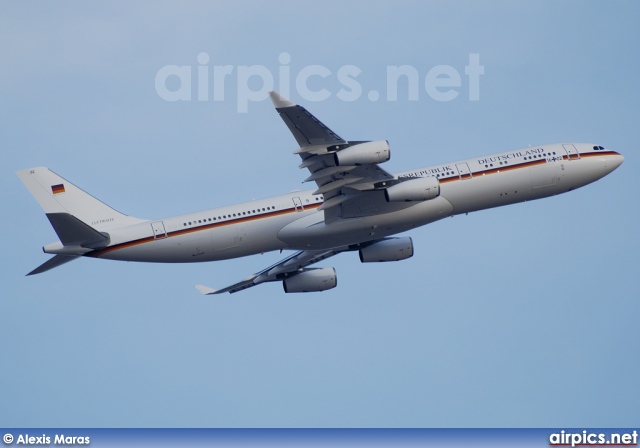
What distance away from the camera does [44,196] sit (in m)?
71.2

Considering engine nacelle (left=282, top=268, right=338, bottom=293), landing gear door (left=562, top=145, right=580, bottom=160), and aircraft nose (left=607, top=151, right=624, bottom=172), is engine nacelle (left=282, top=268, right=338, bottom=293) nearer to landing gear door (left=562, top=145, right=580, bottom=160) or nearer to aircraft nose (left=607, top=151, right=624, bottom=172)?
landing gear door (left=562, top=145, right=580, bottom=160)

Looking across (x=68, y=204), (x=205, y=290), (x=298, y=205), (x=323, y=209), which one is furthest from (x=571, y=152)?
→ (x=68, y=204)

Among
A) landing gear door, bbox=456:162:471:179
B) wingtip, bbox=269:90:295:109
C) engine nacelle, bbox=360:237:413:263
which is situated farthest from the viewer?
engine nacelle, bbox=360:237:413:263

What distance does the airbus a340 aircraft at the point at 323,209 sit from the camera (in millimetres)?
67875

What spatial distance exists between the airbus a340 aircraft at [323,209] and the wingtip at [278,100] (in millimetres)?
4925

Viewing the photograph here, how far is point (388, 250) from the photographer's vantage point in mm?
74375

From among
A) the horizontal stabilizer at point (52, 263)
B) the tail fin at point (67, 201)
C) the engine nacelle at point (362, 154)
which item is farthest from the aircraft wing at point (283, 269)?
the engine nacelle at point (362, 154)

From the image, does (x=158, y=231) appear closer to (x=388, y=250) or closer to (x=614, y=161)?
(x=388, y=250)

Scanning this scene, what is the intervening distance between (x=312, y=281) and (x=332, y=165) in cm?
1247

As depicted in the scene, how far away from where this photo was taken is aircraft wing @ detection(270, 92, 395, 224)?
6294 cm

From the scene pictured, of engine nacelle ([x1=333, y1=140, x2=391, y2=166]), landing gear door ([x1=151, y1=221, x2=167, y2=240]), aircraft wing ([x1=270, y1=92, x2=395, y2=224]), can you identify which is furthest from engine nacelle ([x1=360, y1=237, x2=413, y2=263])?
landing gear door ([x1=151, y1=221, x2=167, y2=240])

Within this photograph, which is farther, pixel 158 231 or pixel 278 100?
pixel 158 231

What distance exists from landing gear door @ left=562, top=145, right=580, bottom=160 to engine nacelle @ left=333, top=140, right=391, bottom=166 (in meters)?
15.0

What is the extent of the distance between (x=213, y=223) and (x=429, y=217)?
1284 cm
